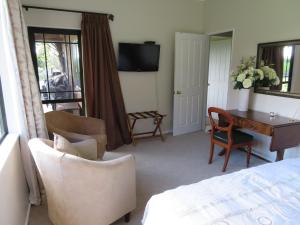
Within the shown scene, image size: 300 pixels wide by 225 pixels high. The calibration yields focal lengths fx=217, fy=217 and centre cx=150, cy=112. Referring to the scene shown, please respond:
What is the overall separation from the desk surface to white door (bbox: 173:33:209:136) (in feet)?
4.34

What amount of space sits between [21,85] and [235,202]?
1975 millimetres

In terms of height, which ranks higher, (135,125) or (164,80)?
(164,80)

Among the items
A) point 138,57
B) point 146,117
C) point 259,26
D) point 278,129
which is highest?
point 259,26

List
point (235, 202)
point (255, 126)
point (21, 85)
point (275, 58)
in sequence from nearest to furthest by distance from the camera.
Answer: point (235, 202)
point (21, 85)
point (255, 126)
point (275, 58)

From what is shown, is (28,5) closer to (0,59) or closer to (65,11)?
(65,11)

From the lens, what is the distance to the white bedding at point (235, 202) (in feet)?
3.51

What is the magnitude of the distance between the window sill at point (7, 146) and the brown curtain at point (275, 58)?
331 centimetres

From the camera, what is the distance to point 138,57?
153 inches

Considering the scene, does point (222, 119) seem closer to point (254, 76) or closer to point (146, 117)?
point (254, 76)

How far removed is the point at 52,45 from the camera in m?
3.38

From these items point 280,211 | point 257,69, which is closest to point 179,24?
point 257,69

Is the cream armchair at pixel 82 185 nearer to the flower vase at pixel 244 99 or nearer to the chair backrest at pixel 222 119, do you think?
the chair backrest at pixel 222 119

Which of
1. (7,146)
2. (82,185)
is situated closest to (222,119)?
(82,185)

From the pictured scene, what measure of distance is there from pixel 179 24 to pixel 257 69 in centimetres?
185
